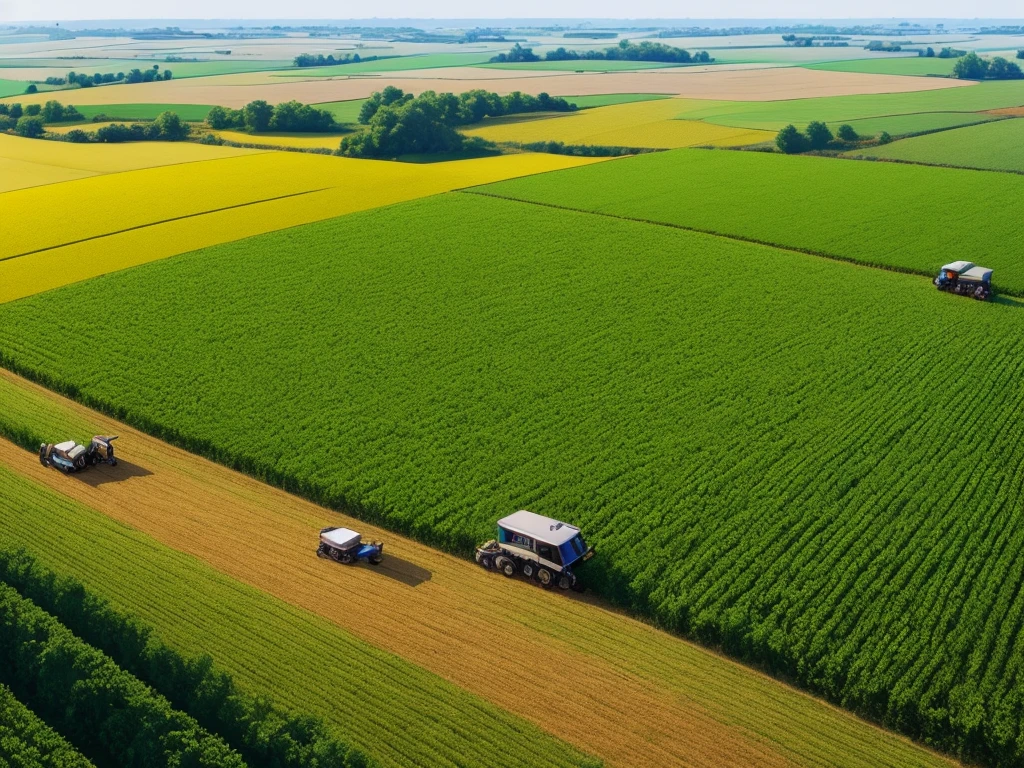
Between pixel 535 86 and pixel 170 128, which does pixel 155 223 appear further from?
pixel 535 86

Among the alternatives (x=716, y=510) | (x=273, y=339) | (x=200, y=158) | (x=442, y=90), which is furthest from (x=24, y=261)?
(x=442, y=90)

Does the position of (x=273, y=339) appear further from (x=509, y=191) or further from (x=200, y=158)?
(x=200, y=158)

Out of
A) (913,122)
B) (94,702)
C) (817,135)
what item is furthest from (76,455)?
(913,122)

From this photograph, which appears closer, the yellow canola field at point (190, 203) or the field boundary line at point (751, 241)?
the field boundary line at point (751, 241)

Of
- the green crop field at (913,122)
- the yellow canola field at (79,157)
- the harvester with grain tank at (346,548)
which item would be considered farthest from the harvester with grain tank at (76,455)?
the green crop field at (913,122)

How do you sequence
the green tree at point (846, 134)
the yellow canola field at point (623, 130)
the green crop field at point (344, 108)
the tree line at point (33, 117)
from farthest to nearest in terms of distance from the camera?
the green crop field at point (344, 108) → the tree line at point (33, 117) → the yellow canola field at point (623, 130) → the green tree at point (846, 134)

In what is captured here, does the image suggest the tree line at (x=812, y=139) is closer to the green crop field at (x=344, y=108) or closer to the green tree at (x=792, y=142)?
the green tree at (x=792, y=142)

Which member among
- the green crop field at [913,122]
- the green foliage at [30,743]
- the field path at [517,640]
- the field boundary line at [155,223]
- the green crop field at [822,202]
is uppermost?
the green crop field at [913,122]
